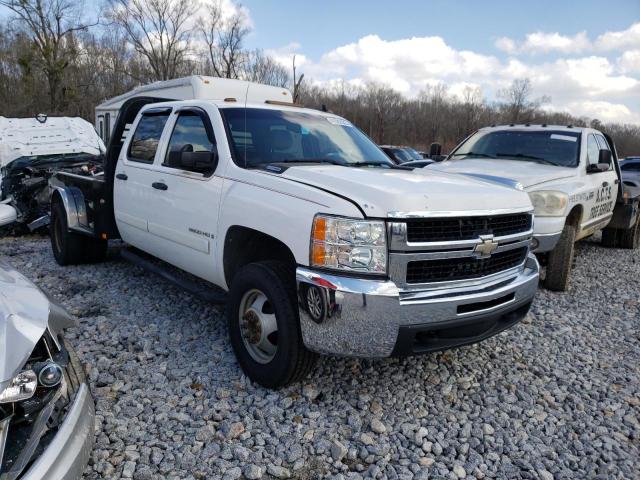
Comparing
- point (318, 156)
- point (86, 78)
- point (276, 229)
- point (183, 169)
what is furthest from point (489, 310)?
point (86, 78)

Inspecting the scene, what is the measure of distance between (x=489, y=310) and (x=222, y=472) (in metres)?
1.80

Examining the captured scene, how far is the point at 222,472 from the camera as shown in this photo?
99.7 inches

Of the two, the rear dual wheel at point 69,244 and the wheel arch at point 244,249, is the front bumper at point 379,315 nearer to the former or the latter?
the wheel arch at point 244,249

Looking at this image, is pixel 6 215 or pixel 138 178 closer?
pixel 6 215

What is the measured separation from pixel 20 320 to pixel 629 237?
988 centimetres

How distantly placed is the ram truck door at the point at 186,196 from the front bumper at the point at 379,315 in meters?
1.24

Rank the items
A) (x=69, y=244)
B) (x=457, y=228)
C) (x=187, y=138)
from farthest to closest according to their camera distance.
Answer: (x=69, y=244) → (x=187, y=138) → (x=457, y=228)

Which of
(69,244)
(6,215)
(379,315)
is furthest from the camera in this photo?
(69,244)

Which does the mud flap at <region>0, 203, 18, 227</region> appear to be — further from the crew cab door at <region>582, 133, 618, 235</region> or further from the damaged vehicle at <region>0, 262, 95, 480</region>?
the crew cab door at <region>582, 133, 618, 235</region>

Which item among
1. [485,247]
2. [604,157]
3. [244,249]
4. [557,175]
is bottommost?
[244,249]

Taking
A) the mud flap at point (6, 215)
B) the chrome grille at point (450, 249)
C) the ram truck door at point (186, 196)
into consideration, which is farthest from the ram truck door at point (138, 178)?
the chrome grille at point (450, 249)

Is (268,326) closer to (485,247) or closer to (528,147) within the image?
(485,247)

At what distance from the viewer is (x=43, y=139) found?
896cm

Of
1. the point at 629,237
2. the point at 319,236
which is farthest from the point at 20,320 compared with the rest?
the point at 629,237
